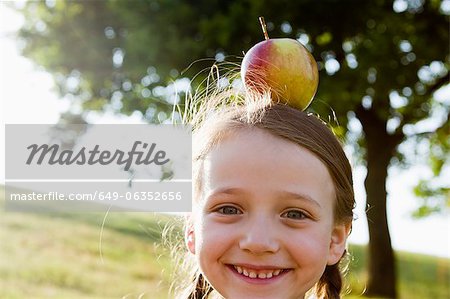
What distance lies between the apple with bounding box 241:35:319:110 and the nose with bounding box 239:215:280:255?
1.82ft

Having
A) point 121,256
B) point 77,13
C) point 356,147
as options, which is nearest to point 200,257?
point 77,13

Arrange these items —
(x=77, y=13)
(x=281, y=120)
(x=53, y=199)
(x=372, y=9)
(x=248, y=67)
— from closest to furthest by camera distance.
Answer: (x=281, y=120)
(x=248, y=67)
(x=372, y=9)
(x=77, y=13)
(x=53, y=199)

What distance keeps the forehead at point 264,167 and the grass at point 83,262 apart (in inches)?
212

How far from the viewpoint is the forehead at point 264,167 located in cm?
212

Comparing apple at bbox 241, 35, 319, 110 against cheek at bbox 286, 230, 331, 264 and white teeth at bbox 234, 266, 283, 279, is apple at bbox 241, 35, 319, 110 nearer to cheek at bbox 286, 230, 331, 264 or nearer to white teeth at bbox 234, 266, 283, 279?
cheek at bbox 286, 230, 331, 264

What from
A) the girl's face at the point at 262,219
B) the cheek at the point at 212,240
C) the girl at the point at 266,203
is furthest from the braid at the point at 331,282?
the cheek at the point at 212,240

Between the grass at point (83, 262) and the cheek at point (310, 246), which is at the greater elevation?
the grass at point (83, 262)

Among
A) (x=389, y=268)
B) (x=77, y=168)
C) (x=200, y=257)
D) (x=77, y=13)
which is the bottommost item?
(x=200, y=257)

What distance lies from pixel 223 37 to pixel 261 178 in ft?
25.6

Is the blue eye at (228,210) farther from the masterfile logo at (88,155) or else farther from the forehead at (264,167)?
the masterfile logo at (88,155)

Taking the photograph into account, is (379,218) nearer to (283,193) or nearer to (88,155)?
(88,155)

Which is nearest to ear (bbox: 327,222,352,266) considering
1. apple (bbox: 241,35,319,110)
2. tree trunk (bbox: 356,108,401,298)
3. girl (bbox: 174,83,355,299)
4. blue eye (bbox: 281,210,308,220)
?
girl (bbox: 174,83,355,299)

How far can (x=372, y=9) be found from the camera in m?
10.4

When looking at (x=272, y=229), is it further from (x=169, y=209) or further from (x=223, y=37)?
(x=223, y=37)
